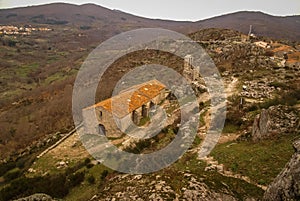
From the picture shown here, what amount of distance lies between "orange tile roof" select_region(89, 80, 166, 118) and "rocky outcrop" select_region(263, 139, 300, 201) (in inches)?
694

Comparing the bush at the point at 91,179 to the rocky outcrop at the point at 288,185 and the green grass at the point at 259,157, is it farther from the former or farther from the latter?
the rocky outcrop at the point at 288,185

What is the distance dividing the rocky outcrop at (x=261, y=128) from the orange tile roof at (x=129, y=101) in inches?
439

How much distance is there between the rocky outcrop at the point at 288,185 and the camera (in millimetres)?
6495

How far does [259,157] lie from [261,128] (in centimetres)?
290

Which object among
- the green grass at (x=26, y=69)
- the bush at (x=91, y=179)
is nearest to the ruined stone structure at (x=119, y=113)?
the bush at (x=91, y=179)

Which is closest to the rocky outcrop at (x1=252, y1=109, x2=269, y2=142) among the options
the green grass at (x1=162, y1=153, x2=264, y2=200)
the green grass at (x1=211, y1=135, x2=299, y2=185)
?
the green grass at (x1=211, y1=135, x2=299, y2=185)

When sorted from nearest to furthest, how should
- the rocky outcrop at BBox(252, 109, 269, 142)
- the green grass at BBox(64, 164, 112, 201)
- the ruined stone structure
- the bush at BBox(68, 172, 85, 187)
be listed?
the green grass at BBox(64, 164, 112, 201)
the rocky outcrop at BBox(252, 109, 269, 142)
the bush at BBox(68, 172, 85, 187)
the ruined stone structure

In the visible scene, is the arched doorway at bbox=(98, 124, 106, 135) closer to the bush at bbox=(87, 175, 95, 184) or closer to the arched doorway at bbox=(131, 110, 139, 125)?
the arched doorway at bbox=(131, 110, 139, 125)

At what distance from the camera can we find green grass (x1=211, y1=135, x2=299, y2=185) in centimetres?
1191

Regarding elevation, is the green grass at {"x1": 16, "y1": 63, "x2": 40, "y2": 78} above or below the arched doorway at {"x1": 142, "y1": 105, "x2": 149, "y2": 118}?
below

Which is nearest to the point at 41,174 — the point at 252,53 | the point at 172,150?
the point at 172,150

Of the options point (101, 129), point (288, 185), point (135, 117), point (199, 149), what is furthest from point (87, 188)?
point (288, 185)

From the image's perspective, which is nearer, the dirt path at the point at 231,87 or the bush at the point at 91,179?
the bush at the point at 91,179

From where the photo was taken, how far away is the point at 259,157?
13297 millimetres
